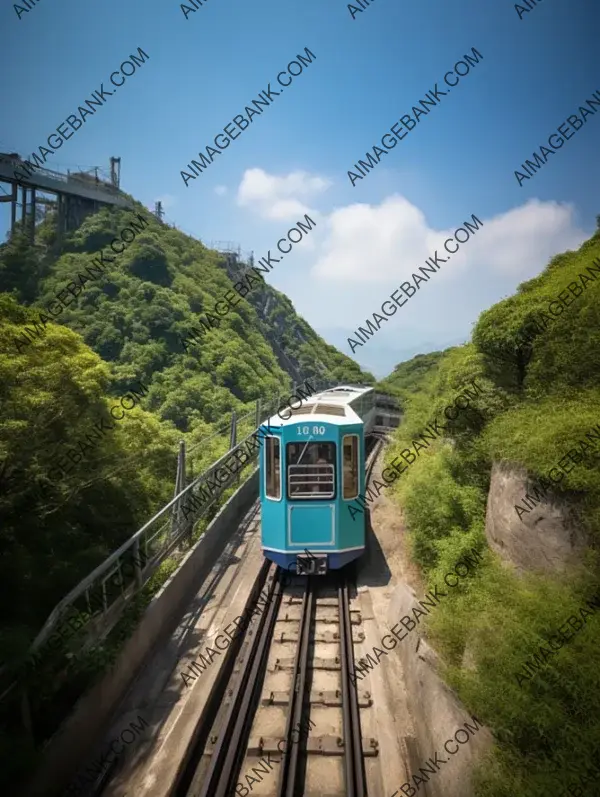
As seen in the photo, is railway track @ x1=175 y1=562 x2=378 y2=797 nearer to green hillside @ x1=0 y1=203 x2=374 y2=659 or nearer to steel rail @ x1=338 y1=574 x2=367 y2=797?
steel rail @ x1=338 y1=574 x2=367 y2=797

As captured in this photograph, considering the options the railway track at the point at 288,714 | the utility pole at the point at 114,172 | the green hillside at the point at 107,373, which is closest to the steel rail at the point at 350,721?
the railway track at the point at 288,714

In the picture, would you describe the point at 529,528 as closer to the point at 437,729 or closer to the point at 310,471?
the point at 437,729


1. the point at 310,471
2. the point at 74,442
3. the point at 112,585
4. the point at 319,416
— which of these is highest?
the point at 319,416

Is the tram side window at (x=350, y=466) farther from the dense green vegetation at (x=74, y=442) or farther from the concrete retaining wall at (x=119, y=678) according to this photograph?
the dense green vegetation at (x=74, y=442)

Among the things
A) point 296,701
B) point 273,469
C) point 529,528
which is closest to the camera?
point 529,528

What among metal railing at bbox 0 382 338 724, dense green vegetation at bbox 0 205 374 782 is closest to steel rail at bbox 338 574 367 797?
dense green vegetation at bbox 0 205 374 782

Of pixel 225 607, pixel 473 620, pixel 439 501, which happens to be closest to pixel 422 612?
pixel 473 620

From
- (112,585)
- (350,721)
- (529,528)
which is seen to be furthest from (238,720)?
(529,528)
